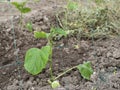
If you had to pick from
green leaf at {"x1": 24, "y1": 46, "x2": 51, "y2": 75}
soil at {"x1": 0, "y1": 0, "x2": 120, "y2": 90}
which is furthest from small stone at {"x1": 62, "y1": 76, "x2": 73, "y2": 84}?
green leaf at {"x1": 24, "y1": 46, "x2": 51, "y2": 75}

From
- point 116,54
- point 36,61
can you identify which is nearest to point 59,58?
point 116,54

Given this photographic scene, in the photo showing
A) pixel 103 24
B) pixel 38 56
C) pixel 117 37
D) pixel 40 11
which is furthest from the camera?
pixel 40 11

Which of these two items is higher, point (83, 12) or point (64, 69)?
point (83, 12)

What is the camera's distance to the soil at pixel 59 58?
6.65 ft

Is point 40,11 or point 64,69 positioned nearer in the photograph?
point 64,69

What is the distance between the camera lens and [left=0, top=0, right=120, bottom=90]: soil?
2.03m

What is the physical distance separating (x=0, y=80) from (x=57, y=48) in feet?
1.87

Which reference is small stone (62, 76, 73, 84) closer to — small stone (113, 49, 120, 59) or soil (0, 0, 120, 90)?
soil (0, 0, 120, 90)

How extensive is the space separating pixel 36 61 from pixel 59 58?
0.54 metres

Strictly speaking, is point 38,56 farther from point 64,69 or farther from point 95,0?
point 95,0

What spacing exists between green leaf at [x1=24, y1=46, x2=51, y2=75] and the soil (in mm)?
227

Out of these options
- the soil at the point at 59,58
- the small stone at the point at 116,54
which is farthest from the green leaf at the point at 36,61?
the small stone at the point at 116,54

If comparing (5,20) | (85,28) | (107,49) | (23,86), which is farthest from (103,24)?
(23,86)

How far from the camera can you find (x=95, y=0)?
134 inches
